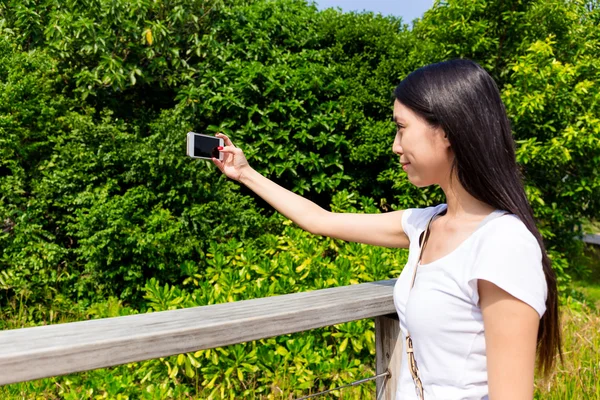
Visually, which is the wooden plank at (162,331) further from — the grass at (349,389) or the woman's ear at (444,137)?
the grass at (349,389)

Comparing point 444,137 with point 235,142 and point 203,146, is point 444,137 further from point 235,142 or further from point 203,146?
point 235,142

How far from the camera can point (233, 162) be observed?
7.04 feet

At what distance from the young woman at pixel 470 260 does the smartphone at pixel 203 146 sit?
92cm

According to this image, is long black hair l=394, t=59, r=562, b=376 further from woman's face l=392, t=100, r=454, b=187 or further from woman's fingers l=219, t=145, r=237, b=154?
woman's fingers l=219, t=145, r=237, b=154

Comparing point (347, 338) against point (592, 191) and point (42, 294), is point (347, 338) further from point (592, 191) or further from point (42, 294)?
point (592, 191)

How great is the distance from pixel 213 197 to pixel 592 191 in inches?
168

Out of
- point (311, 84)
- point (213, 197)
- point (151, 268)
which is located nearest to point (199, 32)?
point (311, 84)

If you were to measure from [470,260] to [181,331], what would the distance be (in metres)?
0.69

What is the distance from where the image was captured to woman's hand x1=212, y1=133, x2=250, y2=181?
2.12 meters

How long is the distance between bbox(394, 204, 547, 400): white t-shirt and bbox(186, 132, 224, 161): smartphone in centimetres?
108

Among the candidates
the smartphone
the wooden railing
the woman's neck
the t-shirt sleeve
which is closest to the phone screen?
the smartphone

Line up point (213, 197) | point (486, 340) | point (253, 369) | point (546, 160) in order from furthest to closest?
point (546, 160) < point (213, 197) < point (253, 369) < point (486, 340)

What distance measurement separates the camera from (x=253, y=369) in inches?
124

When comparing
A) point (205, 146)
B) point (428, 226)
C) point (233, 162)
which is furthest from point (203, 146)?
point (428, 226)
